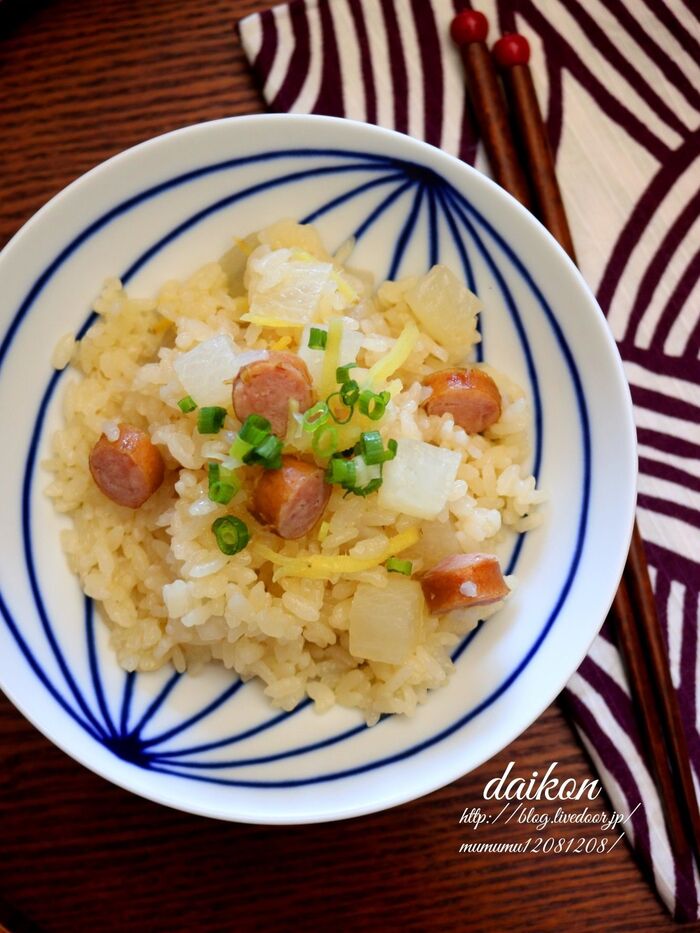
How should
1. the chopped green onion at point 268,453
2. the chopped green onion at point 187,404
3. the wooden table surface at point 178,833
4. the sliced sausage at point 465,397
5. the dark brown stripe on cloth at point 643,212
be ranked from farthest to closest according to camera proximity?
the dark brown stripe on cloth at point 643,212 < the wooden table surface at point 178,833 < the sliced sausage at point 465,397 < the chopped green onion at point 187,404 < the chopped green onion at point 268,453

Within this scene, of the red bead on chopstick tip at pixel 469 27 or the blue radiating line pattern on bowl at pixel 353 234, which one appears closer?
the blue radiating line pattern on bowl at pixel 353 234

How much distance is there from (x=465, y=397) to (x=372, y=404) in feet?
1.02

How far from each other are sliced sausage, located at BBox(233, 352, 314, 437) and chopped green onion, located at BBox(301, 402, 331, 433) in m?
0.04

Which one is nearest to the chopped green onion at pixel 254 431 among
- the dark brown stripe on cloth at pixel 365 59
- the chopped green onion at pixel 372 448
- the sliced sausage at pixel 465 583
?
the chopped green onion at pixel 372 448

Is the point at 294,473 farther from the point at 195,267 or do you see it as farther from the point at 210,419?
the point at 195,267

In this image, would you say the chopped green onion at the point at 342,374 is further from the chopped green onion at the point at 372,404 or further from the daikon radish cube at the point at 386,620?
the daikon radish cube at the point at 386,620

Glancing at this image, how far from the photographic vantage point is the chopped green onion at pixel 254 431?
1856mm

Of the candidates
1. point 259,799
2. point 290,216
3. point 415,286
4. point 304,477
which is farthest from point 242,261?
point 259,799

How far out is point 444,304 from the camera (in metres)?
2.15

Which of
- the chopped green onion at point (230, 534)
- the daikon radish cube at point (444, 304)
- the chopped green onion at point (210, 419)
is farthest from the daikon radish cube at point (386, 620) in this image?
the daikon radish cube at point (444, 304)

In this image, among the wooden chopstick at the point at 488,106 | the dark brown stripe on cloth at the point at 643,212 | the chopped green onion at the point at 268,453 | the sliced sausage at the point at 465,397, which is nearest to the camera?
the chopped green onion at the point at 268,453

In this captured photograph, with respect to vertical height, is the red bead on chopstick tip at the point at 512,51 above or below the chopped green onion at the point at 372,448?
above

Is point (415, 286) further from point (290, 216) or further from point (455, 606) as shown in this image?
point (455, 606)

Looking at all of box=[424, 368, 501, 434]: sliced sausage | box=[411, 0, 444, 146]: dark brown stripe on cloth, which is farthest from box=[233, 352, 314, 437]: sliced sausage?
box=[411, 0, 444, 146]: dark brown stripe on cloth
